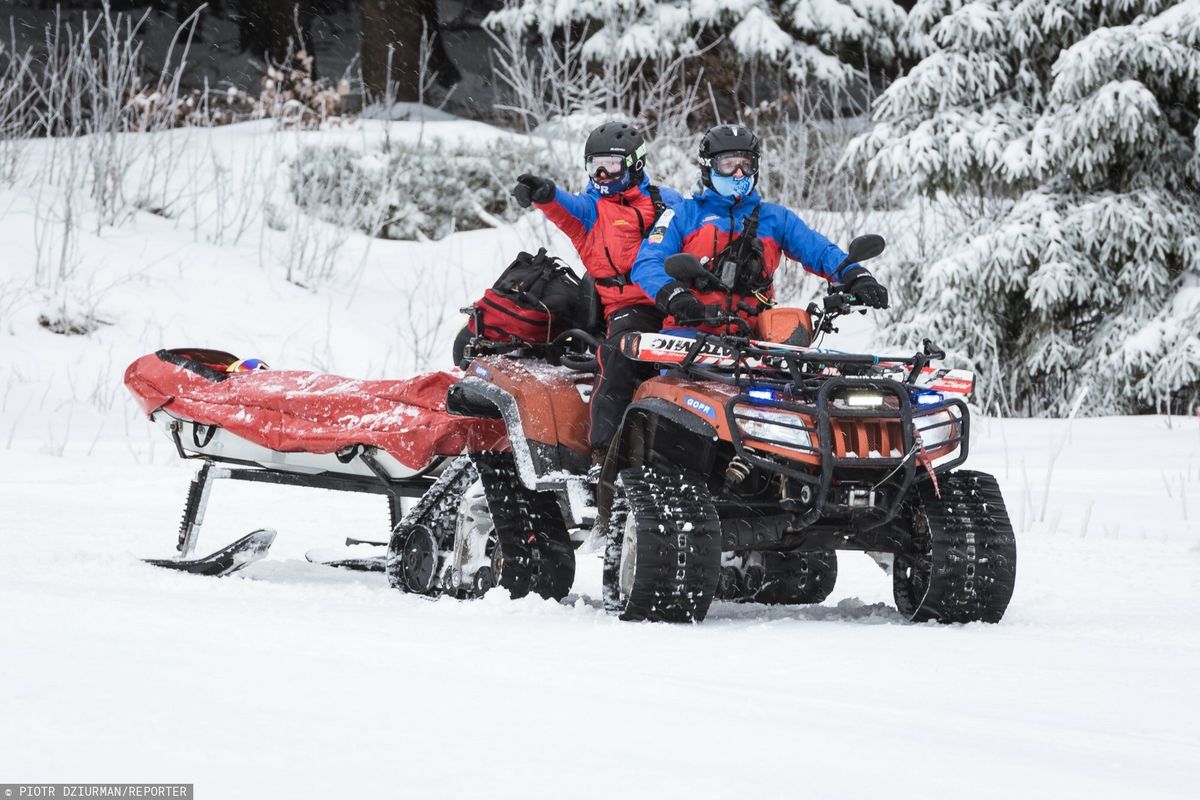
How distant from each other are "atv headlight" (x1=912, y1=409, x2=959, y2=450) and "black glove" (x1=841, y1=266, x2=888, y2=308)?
0.50 meters

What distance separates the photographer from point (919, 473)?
5438 mm

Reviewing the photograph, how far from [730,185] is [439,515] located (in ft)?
5.51

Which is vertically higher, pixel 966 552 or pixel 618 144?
pixel 618 144

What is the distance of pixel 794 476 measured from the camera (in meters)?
5.12

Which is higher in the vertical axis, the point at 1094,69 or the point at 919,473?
the point at 1094,69

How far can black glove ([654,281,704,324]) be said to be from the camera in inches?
218

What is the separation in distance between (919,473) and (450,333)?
11541 mm

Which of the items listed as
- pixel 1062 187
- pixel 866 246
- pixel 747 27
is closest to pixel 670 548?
pixel 866 246

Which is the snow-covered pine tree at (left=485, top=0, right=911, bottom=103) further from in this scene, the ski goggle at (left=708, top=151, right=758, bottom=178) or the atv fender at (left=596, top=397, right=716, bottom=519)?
the atv fender at (left=596, top=397, right=716, bottom=519)

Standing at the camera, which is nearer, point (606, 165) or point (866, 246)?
point (866, 246)

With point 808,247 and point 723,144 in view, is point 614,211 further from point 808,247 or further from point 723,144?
point 808,247

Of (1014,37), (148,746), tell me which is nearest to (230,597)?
(148,746)

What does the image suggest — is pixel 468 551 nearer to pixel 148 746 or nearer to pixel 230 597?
pixel 230 597

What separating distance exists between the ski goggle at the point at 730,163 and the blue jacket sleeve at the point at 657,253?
0.74ft
